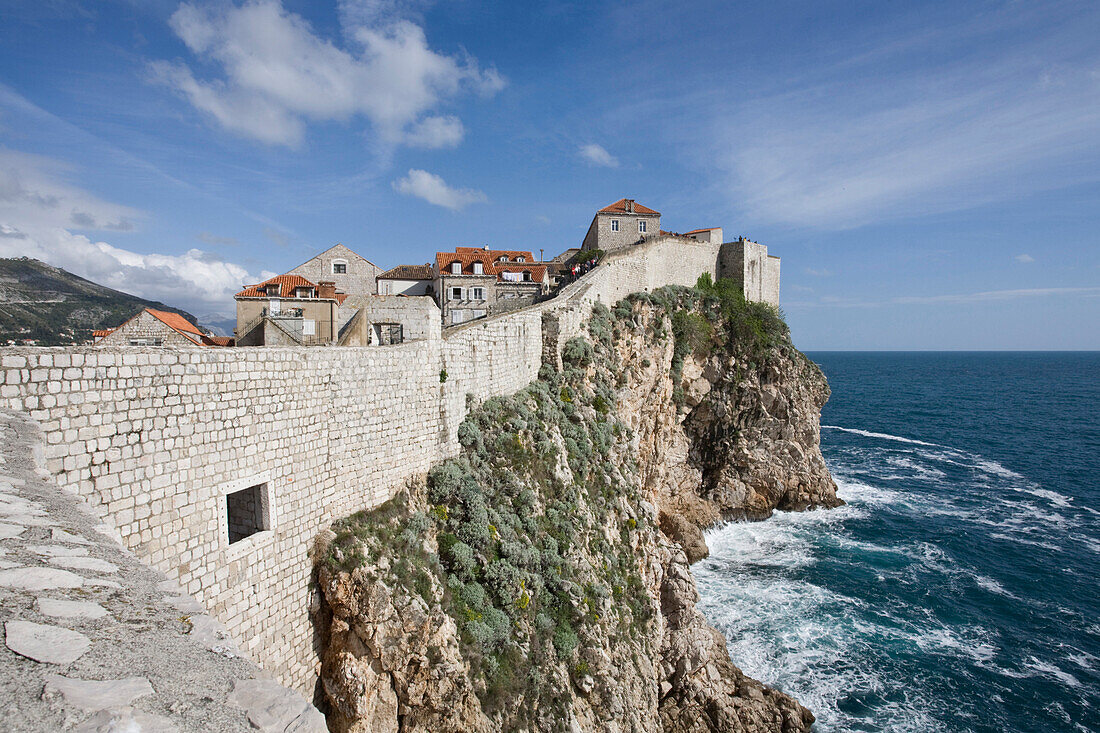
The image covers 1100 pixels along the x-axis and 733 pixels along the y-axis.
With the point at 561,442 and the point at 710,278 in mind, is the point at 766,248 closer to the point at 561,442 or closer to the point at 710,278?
the point at 710,278

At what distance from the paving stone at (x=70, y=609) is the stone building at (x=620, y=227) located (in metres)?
37.1

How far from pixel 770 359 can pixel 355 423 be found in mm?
31028

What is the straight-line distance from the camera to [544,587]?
12.8 meters

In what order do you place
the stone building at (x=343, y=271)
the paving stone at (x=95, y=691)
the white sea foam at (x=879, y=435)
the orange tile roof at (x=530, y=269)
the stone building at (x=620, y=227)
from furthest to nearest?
the white sea foam at (x=879, y=435) < the stone building at (x=620, y=227) < the orange tile roof at (x=530, y=269) < the stone building at (x=343, y=271) < the paving stone at (x=95, y=691)

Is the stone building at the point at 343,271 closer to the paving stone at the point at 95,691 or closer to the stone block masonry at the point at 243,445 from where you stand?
the stone block masonry at the point at 243,445

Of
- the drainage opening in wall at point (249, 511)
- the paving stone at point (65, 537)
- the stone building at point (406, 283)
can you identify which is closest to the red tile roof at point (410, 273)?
the stone building at point (406, 283)

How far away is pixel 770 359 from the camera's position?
34.8 m

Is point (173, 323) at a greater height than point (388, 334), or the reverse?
point (173, 323)

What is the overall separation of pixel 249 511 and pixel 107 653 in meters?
6.83

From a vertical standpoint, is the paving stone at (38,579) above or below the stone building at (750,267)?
below

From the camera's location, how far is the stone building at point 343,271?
23.4 metres

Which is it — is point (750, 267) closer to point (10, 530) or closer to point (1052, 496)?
point (1052, 496)

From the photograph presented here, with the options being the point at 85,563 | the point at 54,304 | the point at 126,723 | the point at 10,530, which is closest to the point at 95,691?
the point at 126,723

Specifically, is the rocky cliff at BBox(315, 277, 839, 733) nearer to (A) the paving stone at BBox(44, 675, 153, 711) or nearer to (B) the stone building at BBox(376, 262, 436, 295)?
(A) the paving stone at BBox(44, 675, 153, 711)
